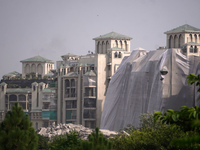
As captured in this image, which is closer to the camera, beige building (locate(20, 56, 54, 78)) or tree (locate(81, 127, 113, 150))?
tree (locate(81, 127, 113, 150))

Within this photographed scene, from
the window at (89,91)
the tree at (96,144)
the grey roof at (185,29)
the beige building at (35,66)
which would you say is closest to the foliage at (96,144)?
the tree at (96,144)

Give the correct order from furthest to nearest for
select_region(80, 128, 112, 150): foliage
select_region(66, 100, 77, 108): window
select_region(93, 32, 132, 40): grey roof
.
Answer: select_region(93, 32, 132, 40): grey roof < select_region(66, 100, 77, 108): window < select_region(80, 128, 112, 150): foliage

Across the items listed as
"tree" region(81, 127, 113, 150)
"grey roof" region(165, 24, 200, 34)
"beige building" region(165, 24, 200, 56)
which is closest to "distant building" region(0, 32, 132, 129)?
"beige building" region(165, 24, 200, 56)

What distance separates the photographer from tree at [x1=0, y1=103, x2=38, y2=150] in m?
53.0

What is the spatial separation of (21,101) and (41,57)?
2515 cm

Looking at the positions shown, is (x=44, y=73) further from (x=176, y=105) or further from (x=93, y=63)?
(x=176, y=105)

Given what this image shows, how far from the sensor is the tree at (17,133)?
174 ft

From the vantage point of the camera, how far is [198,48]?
118 meters

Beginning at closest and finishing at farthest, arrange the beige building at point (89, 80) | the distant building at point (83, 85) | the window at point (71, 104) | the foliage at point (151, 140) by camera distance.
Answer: the foliage at point (151, 140) < the beige building at point (89, 80) < the distant building at point (83, 85) < the window at point (71, 104)

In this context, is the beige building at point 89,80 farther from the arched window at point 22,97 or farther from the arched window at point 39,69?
the arched window at point 39,69

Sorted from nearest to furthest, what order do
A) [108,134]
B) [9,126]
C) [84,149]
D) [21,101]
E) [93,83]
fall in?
[84,149] → [9,126] → [108,134] → [93,83] → [21,101]

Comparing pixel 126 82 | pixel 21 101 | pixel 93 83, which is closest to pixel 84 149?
pixel 126 82

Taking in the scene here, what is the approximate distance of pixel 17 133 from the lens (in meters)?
53.1

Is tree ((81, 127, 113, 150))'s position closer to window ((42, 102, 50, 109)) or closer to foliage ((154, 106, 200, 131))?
foliage ((154, 106, 200, 131))
